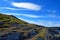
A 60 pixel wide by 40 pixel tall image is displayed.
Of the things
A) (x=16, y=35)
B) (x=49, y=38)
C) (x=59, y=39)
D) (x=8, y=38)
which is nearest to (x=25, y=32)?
(x=16, y=35)

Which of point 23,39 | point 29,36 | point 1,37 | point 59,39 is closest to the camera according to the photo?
point 1,37

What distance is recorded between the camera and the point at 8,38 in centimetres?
6106

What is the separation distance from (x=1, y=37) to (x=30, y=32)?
19.6 metres

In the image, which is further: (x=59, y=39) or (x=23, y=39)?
(x=59, y=39)

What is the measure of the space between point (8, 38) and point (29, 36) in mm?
15153

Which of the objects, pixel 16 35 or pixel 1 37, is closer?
pixel 1 37

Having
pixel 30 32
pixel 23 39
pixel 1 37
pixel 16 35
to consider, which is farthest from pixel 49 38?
pixel 1 37

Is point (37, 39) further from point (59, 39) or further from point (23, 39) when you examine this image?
point (59, 39)

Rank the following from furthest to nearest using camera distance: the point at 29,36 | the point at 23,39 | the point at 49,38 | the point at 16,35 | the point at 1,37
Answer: the point at 49,38 < the point at 29,36 < the point at 23,39 < the point at 16,35 < the point at 1,37

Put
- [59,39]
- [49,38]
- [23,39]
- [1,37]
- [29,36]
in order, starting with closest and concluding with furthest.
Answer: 1. [1,37]
2. [23,39]
3. [29,36]
4. [49,38]
5. [59,39]

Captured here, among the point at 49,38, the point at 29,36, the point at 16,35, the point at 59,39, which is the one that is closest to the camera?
the point at 16,35

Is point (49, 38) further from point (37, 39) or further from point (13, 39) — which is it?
point (13, 39)

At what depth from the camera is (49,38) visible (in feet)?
293

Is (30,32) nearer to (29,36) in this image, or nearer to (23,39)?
(29,36)
